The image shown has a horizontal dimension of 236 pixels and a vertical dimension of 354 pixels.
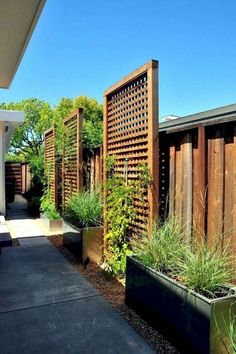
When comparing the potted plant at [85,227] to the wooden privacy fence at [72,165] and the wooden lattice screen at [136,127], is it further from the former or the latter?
the wooden lattice screen at [136,127]

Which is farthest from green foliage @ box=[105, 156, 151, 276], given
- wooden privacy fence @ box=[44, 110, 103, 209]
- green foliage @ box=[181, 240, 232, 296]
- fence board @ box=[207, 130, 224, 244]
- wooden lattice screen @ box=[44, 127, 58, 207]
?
wooden lattice screen @ box=[44, 127, 58, 207]

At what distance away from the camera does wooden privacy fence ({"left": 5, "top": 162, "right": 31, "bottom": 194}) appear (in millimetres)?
14471

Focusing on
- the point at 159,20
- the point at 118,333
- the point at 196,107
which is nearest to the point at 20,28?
the point at 118,333

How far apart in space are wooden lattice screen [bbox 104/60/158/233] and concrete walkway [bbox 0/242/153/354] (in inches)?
45.0

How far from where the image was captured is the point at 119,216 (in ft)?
14.1

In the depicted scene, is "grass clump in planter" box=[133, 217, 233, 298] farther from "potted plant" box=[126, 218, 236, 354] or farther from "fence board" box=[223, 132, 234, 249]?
"fence board" box=[223, 132, 234, 249]

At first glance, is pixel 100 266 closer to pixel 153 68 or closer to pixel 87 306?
pixel 87 306

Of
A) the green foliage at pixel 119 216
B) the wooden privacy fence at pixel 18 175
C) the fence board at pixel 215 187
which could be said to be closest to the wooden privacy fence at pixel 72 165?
the green foliage at pixel 119 216

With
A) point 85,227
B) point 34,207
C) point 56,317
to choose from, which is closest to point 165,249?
point 56,317

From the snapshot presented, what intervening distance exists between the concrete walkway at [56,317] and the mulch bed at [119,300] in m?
0.07

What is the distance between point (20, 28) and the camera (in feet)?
11.4

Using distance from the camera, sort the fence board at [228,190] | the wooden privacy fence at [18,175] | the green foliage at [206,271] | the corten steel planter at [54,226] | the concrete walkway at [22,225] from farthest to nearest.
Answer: the wooden privacy fence at [18,175] → the corten steel planter at [54,226] → the concrete walkway at [22,225] → the fence board at [228,190] → the green foliage at [206,271]

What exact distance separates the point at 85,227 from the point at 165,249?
226 centimetres

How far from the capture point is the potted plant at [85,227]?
4.87 meters
